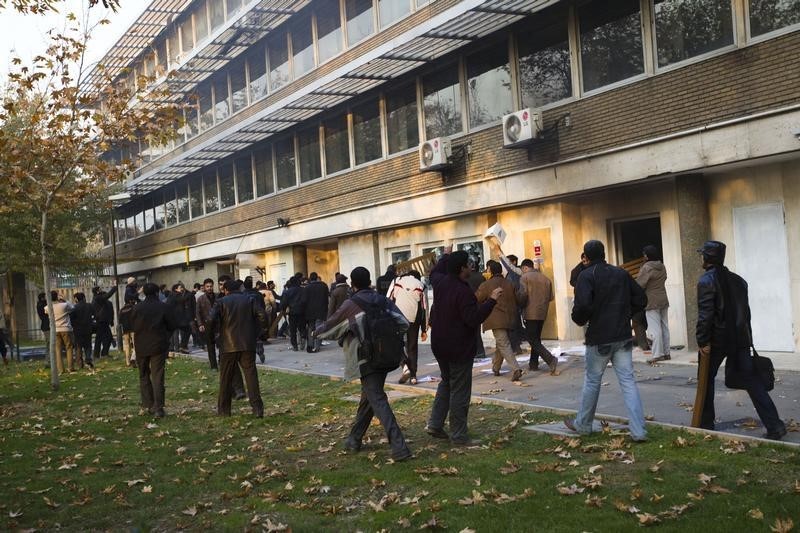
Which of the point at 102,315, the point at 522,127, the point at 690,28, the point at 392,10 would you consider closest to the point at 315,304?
the point at 102,315

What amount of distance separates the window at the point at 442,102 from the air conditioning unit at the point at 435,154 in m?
0.67

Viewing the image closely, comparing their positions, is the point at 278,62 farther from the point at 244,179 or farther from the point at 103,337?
the point at 103,337

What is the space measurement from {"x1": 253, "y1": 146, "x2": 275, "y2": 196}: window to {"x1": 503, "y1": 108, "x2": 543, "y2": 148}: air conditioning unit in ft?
47.4

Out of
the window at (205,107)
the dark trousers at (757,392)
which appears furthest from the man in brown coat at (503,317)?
the window at (205,107)

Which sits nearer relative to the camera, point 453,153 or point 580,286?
point 580,286

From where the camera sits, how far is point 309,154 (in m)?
28.1

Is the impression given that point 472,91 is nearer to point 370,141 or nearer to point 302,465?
point 370,141

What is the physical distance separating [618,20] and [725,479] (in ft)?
37.6

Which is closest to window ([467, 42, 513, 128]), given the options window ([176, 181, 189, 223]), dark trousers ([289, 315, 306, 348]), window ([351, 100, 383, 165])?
window ([351, 100, 383, 165])

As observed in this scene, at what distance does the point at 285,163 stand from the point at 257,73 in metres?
4.01

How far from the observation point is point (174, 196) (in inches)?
1625

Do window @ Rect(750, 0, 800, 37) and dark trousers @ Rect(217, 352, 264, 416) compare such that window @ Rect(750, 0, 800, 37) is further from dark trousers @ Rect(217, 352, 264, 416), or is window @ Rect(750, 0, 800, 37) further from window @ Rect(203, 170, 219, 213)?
window @ Rect(203, 170, 219, 213)

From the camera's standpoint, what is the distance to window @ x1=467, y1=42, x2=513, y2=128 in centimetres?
1903

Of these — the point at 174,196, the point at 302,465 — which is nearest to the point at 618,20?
the point at 302,465
